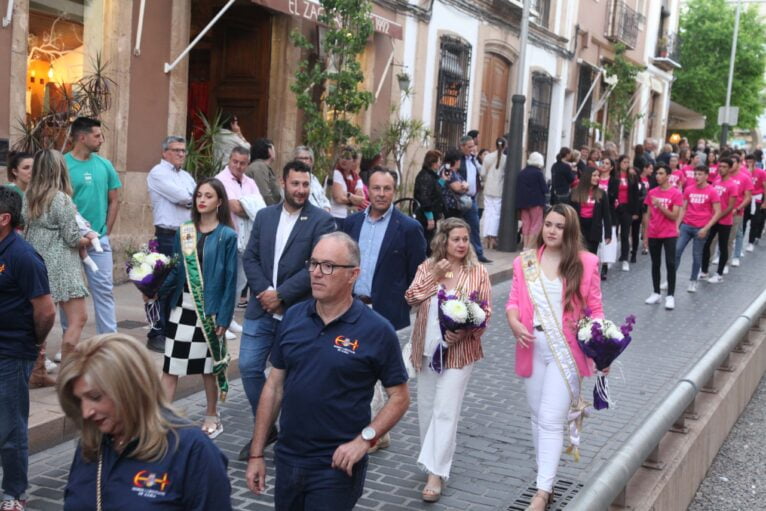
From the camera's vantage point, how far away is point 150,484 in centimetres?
258

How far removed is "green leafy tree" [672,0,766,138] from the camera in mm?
45250

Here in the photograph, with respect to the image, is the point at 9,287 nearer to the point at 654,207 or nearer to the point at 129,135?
the point at 129,135

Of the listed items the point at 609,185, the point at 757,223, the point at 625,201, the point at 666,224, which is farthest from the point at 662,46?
the point at 666,224

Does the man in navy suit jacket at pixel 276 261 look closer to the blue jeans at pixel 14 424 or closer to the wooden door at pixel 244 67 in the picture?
the blue jeans at pixel 14 424

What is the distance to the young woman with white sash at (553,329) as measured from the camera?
529 cm

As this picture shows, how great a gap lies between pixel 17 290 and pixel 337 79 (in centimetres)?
840

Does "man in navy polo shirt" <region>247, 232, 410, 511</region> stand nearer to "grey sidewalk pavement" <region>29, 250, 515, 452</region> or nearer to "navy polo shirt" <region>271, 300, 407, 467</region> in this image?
"navy polo shirt" <region>271, 300, 407, 467</region>

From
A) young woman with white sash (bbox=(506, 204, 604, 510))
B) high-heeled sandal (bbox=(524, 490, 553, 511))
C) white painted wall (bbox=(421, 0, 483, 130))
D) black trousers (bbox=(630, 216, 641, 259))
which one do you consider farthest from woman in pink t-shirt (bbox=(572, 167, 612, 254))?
high-heeled sandal (bbox=(524, 490, 553, 511))

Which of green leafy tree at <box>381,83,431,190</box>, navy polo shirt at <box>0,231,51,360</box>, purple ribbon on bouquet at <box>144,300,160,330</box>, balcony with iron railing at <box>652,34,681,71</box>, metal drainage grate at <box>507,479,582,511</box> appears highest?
balcony with iron railing at <box>652,34,681,71</box>

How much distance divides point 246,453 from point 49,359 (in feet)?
8.14

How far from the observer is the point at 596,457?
6352 millimetres

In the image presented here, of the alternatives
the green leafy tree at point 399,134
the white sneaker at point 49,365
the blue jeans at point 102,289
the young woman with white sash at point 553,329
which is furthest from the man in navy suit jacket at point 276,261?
the green leafy tree at point 399,134

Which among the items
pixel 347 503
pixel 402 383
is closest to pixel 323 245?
pixel 402 383

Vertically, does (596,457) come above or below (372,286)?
below
